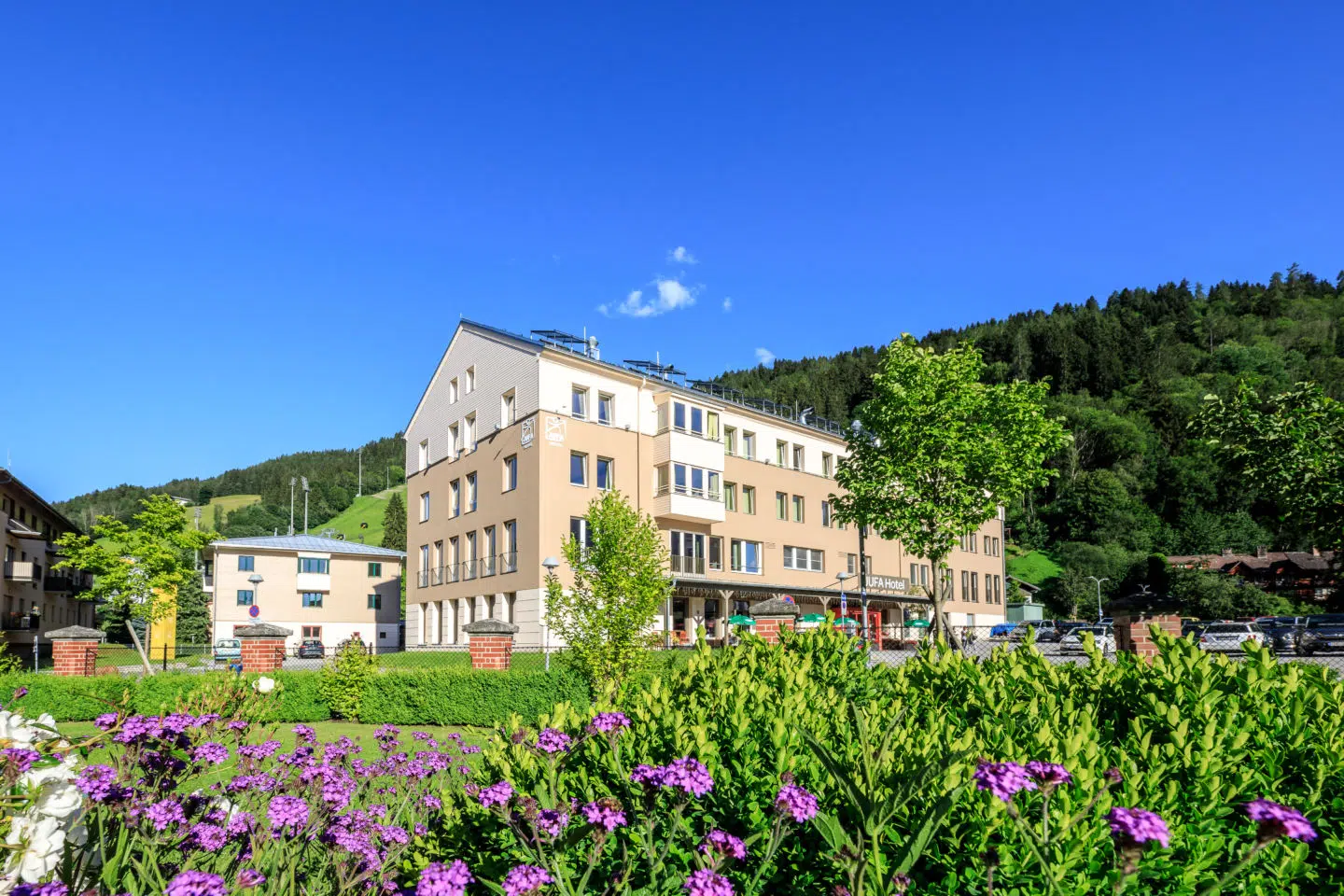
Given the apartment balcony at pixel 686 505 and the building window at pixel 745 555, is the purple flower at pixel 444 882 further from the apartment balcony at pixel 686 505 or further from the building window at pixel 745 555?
the building window at pixel 745 555

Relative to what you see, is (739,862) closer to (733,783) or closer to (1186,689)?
(733,783)

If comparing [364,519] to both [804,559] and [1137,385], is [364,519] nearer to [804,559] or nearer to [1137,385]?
[804,559]

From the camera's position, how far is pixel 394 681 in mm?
20891

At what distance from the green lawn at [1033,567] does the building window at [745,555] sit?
5676 cm

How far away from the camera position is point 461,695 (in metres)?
19.8

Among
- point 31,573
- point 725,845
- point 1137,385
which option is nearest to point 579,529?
point 725,845

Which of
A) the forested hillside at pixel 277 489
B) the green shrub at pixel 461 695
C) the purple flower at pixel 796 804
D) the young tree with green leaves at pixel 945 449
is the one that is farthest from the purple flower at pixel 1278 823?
the forested hillside at pixel 277 489

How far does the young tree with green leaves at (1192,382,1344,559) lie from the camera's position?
10656mm

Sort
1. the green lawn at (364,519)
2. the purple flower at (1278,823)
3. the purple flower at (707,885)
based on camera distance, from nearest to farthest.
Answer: the purple flower at (1278,823) → the purple flower at (707,885) → the green lawn at (364,519)

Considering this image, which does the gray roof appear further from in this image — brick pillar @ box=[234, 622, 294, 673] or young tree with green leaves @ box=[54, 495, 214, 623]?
brick pillar @ box=[234, 622, 294, 673]

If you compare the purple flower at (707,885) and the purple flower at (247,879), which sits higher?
the purple flower at (707,885)

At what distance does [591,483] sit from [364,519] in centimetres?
9862

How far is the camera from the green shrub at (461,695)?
62.0 feet

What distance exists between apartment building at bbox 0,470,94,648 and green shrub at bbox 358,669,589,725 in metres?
32.3
